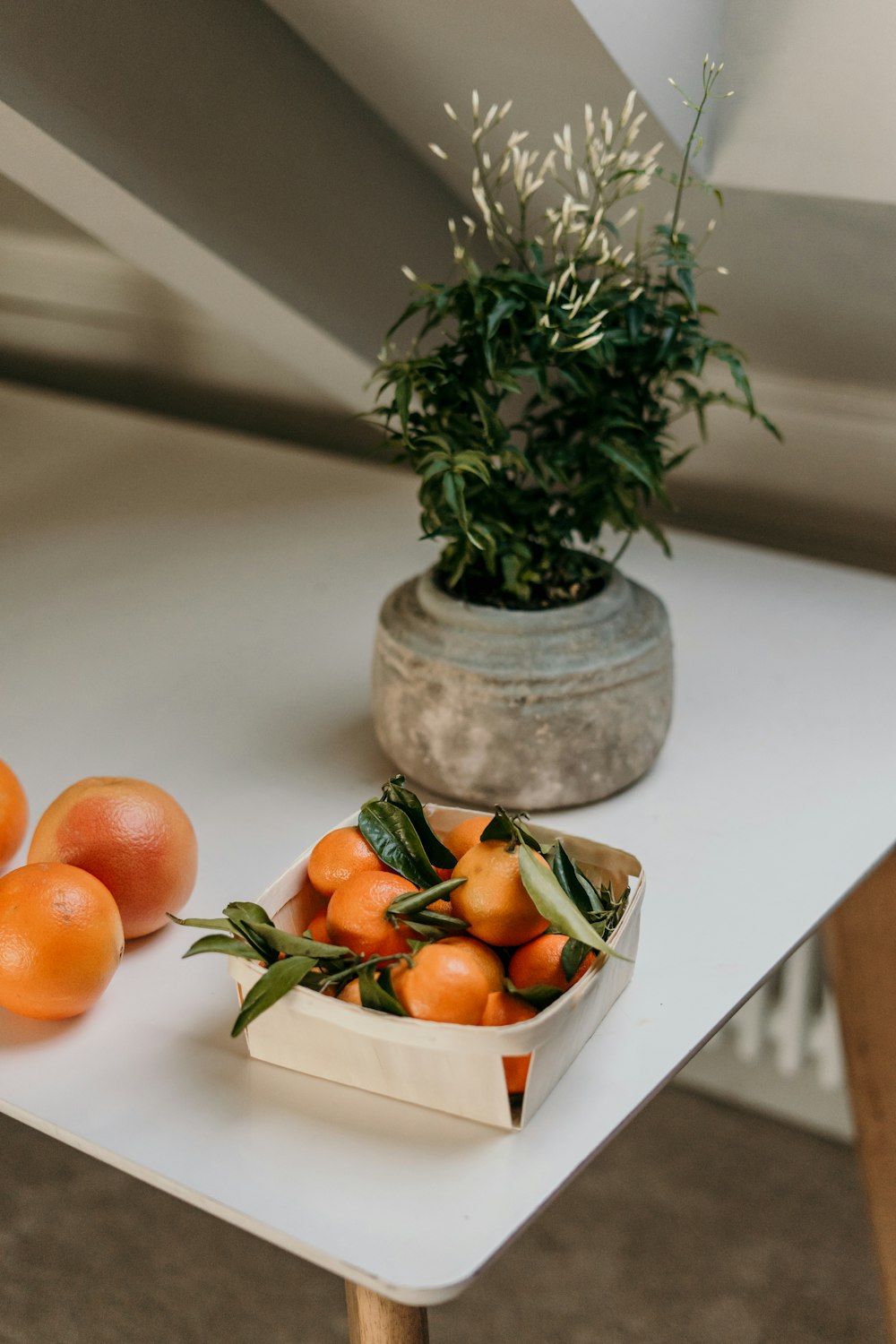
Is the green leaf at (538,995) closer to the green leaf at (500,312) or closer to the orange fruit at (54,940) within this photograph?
the orange fruit at (54,940)

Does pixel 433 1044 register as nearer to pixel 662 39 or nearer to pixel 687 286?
pixel 687 286

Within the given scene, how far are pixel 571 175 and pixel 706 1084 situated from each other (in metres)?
1.32

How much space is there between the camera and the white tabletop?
0.67m

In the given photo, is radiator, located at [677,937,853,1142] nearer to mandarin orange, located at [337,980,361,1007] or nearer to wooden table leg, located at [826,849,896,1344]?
wooden table leg, located at [826,849,896,1344]

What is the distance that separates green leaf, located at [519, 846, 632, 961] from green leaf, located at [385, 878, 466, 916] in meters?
0.04

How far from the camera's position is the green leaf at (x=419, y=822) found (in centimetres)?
79

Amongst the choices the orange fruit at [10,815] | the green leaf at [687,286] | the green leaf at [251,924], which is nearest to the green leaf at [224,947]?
the green leaf at [251,924]

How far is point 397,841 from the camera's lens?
2.54 feet

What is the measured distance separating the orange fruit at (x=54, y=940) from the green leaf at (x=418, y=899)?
17 cm

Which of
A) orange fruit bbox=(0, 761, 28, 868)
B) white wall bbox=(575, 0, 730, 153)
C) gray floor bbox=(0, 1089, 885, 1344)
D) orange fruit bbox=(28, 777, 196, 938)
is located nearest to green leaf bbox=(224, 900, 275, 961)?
orange fruit bbox=(28, 777, 196, 938)

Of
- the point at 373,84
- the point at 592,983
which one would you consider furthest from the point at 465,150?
the point at 592,983

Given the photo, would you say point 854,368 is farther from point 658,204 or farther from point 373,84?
point 373,84

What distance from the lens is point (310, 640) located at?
1281 millimetres

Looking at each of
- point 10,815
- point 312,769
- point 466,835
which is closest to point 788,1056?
point 312,769
